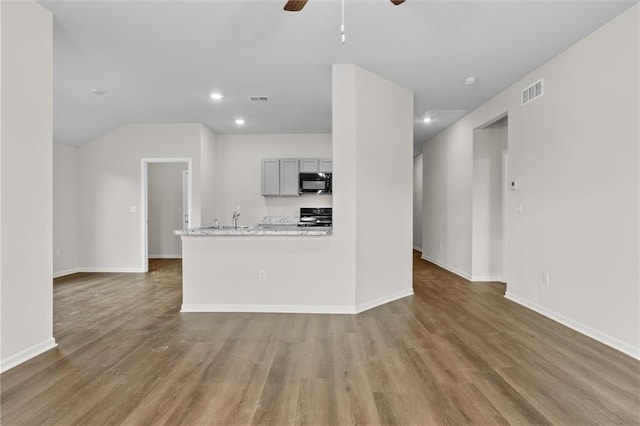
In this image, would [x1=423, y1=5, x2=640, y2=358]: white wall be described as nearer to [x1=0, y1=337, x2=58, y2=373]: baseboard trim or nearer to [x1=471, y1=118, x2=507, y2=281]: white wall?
[x1=471, y1=118, x2=507, y2=281]: white wall

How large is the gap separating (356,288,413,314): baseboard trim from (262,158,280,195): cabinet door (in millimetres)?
3309

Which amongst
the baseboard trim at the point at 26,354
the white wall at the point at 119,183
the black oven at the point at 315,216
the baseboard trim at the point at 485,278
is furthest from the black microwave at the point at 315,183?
the baseboard trim at the point at 26,354

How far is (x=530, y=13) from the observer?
9.02 ft

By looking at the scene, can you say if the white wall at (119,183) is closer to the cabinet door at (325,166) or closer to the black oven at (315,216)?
the cabinet door at (325,166)

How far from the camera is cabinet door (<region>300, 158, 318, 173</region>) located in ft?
21.8

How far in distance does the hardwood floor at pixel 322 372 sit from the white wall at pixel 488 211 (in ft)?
5.13

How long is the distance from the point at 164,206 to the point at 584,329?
790 cm

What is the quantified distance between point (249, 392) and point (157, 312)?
2.22 metres

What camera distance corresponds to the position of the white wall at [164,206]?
7789mm

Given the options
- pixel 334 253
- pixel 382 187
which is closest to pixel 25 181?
pixel 334 253

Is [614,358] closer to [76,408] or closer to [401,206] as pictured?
[401,206]

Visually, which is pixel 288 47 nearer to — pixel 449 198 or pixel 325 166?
pixel 325 166

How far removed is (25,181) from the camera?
2545 millimetres

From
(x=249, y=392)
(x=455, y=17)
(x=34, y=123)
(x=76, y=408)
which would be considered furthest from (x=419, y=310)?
(x=34, y=123)
